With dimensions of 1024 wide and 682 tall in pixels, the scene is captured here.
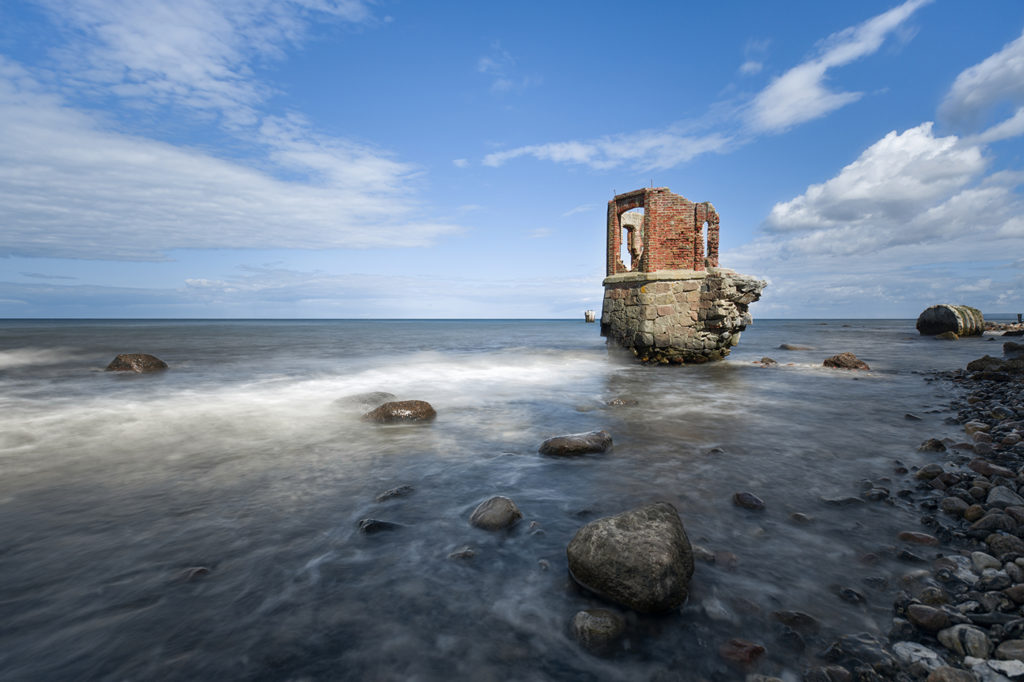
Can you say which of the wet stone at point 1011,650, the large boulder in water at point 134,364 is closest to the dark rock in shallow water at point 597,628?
the wet stone at point 1011,650

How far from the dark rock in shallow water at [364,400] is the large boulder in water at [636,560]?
257 inches

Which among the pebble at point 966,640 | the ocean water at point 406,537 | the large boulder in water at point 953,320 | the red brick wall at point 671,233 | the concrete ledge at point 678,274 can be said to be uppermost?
the red brick wall at point 671,233

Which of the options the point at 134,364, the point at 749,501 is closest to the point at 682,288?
the point at 749,501

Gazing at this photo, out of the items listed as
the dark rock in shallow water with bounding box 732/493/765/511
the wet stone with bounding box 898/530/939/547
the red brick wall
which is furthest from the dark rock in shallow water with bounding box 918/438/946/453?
the red brick wall

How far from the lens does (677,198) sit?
46.8 ft

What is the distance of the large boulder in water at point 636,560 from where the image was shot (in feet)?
8.43

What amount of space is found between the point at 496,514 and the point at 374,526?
3.25ft

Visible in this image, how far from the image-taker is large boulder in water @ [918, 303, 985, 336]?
2888 cm

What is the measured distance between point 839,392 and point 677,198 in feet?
24.8

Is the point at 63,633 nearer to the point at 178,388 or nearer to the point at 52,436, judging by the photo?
the point at 52,436

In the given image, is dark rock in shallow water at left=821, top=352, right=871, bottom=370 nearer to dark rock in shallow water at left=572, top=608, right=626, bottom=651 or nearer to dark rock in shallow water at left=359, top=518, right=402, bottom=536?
dark rock in shallow water at left=572, top=608, right=626, bottom=651

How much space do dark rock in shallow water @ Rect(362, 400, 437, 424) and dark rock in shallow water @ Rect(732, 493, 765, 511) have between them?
4.90m

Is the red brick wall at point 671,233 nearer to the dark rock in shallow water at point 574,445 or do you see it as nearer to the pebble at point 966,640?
the dark rock in shallow water at point 574,445

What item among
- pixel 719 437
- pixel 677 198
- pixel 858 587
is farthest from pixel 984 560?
pixel 677 198
